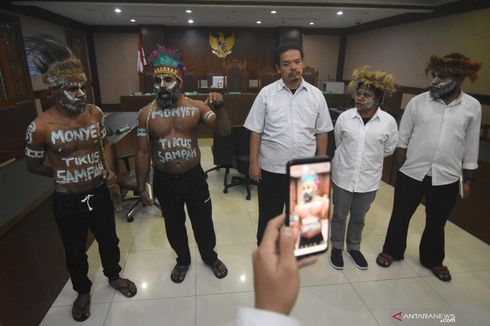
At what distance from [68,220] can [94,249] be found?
104 centimetres

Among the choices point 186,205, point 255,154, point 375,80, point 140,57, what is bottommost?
point 186,205

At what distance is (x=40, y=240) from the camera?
1906 millimetres

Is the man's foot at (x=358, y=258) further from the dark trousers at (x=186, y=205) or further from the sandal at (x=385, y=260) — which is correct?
the dark trousers at (x=186, y=205)

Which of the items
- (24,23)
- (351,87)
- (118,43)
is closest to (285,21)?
(118,43)

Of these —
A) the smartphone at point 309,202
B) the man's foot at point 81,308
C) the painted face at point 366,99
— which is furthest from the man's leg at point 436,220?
the man's foot at point 81,308

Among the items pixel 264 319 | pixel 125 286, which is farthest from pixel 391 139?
pixel 125 286

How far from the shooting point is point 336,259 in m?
2.32

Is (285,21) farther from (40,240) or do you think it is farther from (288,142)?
(40,240)

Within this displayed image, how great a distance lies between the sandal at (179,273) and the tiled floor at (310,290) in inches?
1.5

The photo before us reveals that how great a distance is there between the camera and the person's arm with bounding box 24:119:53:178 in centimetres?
158

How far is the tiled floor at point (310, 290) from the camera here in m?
1.87

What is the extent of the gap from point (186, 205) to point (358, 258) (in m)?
1.45

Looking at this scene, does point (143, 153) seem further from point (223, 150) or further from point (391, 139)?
point (223, 150)

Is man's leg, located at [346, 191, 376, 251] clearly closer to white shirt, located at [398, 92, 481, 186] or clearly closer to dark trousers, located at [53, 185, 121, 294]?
white shirt, located at [398, 92, 481, 186]
